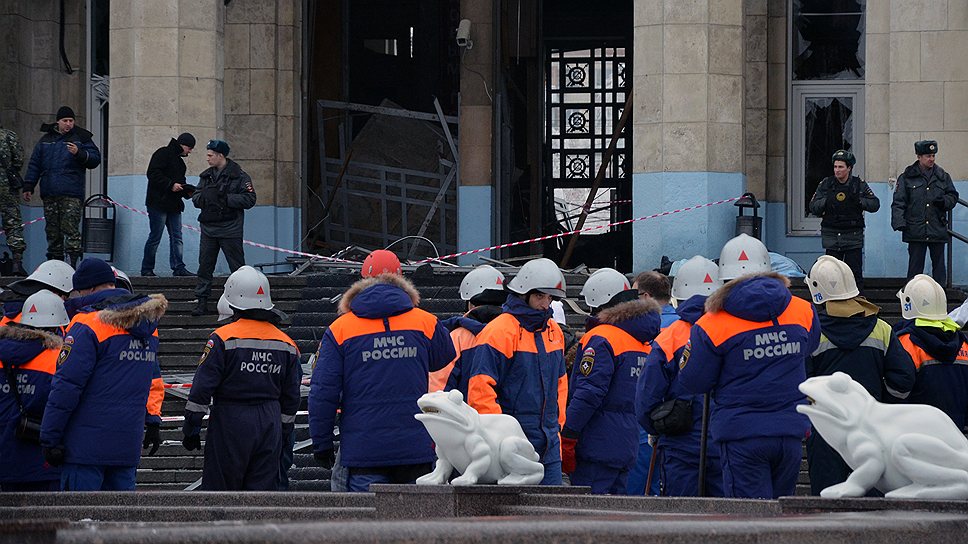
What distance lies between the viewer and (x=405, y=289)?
9773 mm

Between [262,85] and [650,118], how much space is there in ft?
18.7

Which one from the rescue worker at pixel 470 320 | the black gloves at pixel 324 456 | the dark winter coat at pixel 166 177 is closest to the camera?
the black gloves at pixel 324 456

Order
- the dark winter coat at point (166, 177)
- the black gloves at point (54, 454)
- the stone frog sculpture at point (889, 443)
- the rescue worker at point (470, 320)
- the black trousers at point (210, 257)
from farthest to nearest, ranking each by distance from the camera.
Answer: the dark winter coat at point (166, 177), the black trousers at point (210, 257), the rescue worker at point (470, 320), the black gloves at point (54, 454), the stone frog sculpture at point (889, 443)

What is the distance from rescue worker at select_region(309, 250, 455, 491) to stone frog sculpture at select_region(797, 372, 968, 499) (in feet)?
10.3

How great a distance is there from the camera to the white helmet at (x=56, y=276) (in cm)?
1146

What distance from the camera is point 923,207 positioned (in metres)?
16.7

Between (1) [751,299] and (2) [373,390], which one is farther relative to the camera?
(2) [373,390]

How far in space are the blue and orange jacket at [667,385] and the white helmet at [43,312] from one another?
3.44 m

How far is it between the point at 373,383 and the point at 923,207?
8618 mm

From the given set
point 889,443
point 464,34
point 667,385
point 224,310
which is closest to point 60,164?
point 464,34

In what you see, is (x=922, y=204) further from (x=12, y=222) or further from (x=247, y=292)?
(x=12, y=222)

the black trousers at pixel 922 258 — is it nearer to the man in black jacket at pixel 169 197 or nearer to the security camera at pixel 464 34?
the man in black jacket at pixel 169 197

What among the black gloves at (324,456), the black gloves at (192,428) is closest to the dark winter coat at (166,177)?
the black gloves at (192,428)

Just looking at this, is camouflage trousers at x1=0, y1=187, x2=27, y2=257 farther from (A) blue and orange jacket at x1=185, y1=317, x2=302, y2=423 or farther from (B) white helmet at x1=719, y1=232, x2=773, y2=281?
(B) white helmet at x1=719, y1=232, x2=773, y2=281
